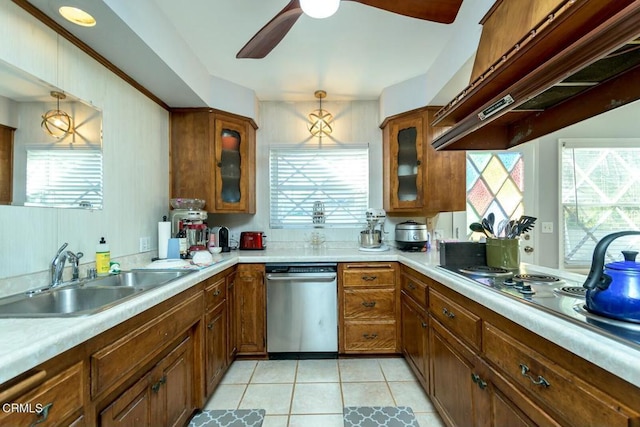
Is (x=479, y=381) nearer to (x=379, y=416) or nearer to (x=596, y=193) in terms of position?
(x=379, y=416)

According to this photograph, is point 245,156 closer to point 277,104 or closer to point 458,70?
point 277,104

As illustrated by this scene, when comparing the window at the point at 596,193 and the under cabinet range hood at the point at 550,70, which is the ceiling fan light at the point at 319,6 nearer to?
the under cabinet range hood at the point at 550,70

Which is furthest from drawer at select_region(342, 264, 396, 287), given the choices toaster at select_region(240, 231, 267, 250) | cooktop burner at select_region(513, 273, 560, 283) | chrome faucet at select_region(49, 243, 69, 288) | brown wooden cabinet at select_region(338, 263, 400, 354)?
chrome faucet at select_region(49, 243, 69, 288)

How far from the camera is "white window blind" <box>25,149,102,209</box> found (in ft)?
4.38

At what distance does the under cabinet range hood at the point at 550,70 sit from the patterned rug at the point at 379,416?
1.65 meters

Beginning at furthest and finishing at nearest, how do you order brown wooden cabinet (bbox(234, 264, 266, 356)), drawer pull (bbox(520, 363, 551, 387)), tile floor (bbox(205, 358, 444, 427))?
brown wooden cabinet (bbox(234, 264, 266, 356)) < tile floor (bbox(205, 358, 444, 427)) < drawer pull (bbox(520, 363, 551, 387))

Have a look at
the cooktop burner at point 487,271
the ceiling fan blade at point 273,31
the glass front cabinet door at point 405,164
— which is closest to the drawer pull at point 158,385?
the cooktop burner at point 487,271

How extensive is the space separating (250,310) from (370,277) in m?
1.05

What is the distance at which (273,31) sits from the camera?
5.13ft

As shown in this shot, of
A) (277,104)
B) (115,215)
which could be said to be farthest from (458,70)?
(115,215)

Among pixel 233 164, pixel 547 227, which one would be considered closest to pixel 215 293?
pixel 233 164

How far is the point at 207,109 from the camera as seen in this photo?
262cm

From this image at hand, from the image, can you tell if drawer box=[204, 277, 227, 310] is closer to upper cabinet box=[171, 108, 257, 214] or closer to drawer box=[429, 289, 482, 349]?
upper cabinet box=[171, 108, 257, 214]

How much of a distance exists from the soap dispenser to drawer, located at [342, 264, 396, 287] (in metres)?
1.65
